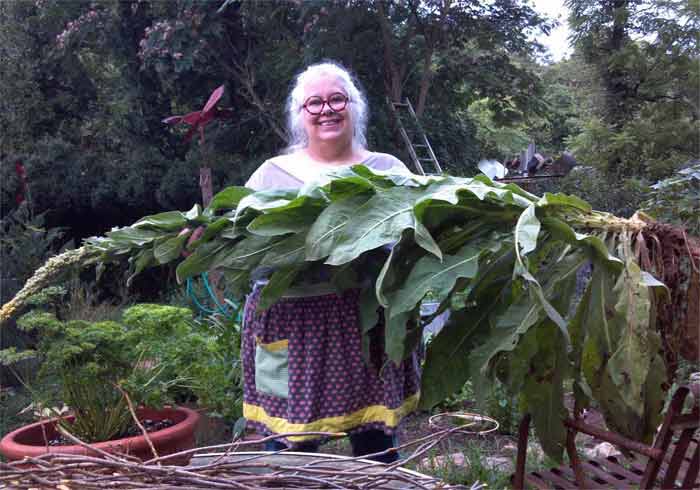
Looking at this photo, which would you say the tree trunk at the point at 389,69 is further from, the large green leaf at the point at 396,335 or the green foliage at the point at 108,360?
the large green leaf at the point at 396,335

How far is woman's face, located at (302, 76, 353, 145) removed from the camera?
2.11 meters

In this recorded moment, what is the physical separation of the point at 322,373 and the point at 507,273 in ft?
2.37

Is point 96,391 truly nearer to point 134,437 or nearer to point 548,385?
point 134,437

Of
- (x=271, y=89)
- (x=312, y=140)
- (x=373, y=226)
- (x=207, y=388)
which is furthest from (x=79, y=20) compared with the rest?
(x=373, y=226)

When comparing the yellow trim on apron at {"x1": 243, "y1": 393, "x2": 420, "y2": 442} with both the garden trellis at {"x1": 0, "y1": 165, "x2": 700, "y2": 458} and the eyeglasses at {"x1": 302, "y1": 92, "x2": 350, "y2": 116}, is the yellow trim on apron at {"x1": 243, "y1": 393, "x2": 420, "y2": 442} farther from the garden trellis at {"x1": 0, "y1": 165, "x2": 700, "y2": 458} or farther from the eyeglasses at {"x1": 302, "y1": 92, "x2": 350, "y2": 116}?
the eyeglasses at {"x1": 302, "y1": 92, "x2": 350, "y2": 116}

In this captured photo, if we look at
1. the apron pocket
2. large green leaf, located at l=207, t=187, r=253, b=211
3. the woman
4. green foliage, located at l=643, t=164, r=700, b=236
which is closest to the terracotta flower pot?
the woman

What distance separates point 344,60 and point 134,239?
5947 mm

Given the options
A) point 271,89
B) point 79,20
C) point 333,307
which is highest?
point 79,20

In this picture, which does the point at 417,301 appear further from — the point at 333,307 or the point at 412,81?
the point at 412,81

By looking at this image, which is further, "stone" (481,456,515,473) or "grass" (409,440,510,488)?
"stone" (481,456,515,473)

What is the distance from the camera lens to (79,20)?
8133 mm

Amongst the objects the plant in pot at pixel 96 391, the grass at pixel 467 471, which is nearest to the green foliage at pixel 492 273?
the plant in pot at pixel 96 391

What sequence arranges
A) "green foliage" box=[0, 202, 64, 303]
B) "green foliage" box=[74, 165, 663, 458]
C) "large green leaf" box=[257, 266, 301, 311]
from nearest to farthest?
"green foliage" box=[74, 165, 663, 458], "large green leaf" box=[257, 266, 301, 311], "green foliage" box=[0, 202, 64, 303]

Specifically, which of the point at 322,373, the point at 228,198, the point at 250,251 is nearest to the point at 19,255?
the point at 322,373
